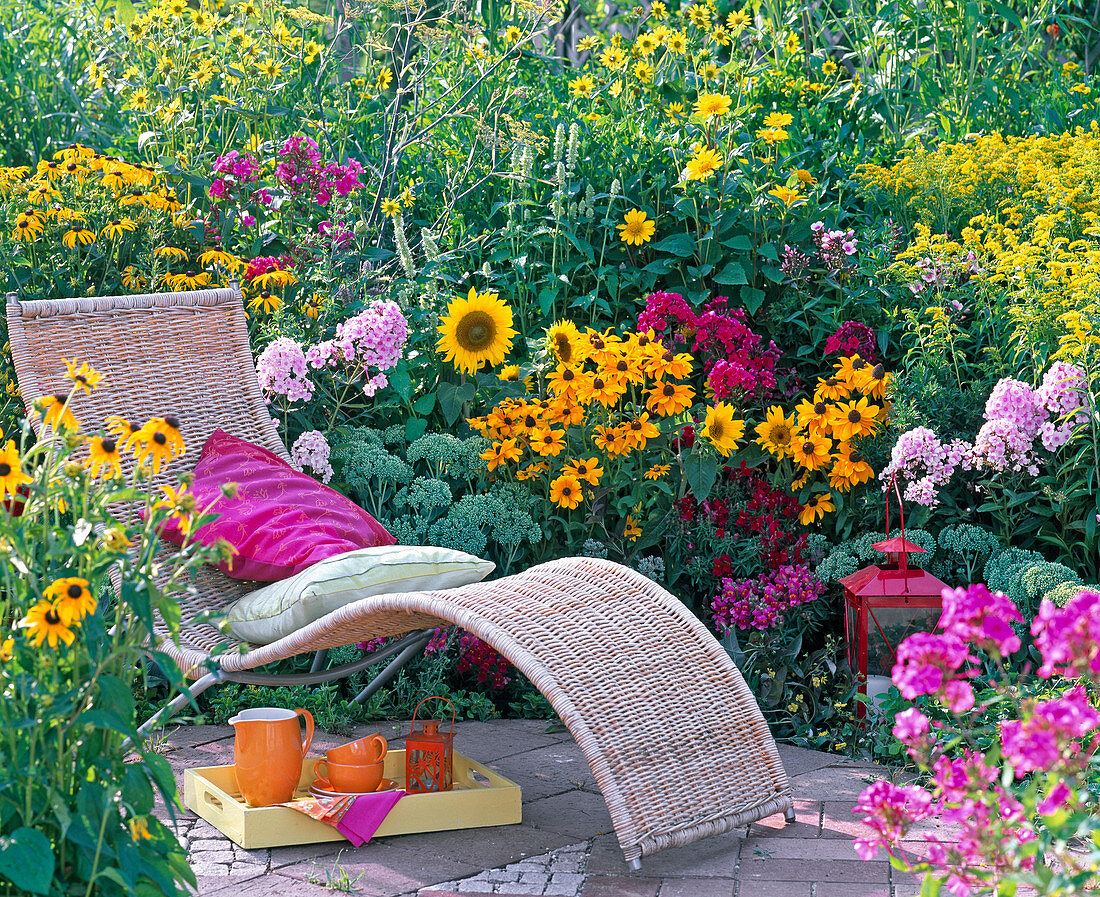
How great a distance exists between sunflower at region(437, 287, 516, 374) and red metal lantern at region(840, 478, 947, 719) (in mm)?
1307

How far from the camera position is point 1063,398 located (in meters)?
3.20

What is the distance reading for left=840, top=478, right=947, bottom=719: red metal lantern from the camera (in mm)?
3104

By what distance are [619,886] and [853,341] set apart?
6.78 ft

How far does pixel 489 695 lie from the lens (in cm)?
352

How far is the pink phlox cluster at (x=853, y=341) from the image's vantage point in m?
3.85

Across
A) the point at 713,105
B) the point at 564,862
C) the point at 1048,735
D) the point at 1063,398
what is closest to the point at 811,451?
the point at 1063,398

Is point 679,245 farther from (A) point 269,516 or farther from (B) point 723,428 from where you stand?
(A) point 269,516

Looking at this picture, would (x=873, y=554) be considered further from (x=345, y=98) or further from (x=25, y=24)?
(x=25, y=24)

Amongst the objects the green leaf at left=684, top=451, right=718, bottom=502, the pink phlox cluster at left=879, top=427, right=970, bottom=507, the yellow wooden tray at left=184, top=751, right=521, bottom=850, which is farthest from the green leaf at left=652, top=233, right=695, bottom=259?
the yellow wooden tray at left=184, top=751, right=521, bottom=850

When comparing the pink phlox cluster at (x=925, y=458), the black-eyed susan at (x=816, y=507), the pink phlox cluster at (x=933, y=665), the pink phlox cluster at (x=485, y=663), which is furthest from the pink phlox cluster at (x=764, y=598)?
the pink phlox cluster at (x=933, y=665)

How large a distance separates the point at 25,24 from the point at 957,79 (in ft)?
13.4

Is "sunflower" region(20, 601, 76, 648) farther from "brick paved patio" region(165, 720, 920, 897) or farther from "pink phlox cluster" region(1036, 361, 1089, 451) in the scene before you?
"pink phlox cluster" region(1036, 361, 1089, 451)

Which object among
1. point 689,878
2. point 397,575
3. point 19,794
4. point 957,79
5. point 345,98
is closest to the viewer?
point 19,794

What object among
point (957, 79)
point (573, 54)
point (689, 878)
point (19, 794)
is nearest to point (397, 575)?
point (689, 878)
